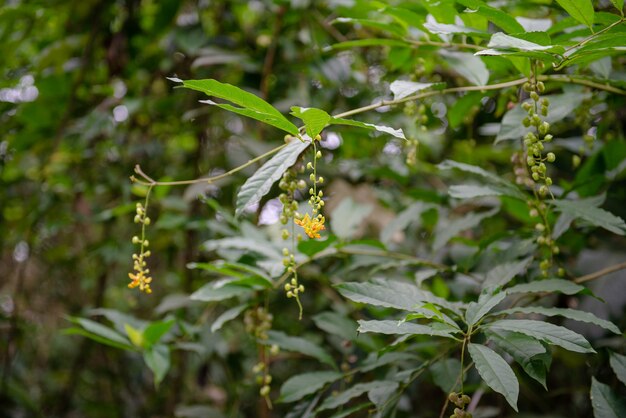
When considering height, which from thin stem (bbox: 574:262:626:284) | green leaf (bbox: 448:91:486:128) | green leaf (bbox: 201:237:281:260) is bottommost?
green leaf (bbox: 201:237:281:260)

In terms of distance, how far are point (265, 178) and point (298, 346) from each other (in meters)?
0.49

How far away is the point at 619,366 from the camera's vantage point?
0.82 m

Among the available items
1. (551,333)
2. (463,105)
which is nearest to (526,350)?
(551,333)

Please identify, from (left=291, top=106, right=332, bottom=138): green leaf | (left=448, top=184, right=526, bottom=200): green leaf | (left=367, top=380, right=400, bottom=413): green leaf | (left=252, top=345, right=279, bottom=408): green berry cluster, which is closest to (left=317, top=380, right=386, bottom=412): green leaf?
(left=367, top=380, right=400, bottom=413): green leaf

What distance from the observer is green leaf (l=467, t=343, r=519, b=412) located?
634mm

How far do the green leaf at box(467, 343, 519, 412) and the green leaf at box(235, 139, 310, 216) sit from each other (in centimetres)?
33

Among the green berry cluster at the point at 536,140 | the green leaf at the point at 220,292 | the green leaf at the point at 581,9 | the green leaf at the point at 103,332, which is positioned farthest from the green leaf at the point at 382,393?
the green leaf at the point at 581,9

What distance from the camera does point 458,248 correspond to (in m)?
1.25

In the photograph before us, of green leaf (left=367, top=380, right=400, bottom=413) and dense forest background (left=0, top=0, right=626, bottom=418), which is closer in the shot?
green leaf (left=367, top=380, right=400, bottom=413)

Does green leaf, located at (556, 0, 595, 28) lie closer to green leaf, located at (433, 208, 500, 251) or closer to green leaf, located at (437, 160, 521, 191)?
green leaf, located at (437, 160, 521, 191)

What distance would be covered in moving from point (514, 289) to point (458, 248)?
1.41 ft

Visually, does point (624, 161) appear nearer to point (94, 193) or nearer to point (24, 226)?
point (94, 193)

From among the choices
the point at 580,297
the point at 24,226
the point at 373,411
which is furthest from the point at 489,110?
the point at 24,226

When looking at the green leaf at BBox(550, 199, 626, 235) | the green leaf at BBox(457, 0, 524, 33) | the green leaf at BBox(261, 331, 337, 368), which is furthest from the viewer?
the green leaf at BBox(261, 331, 337, 368)
